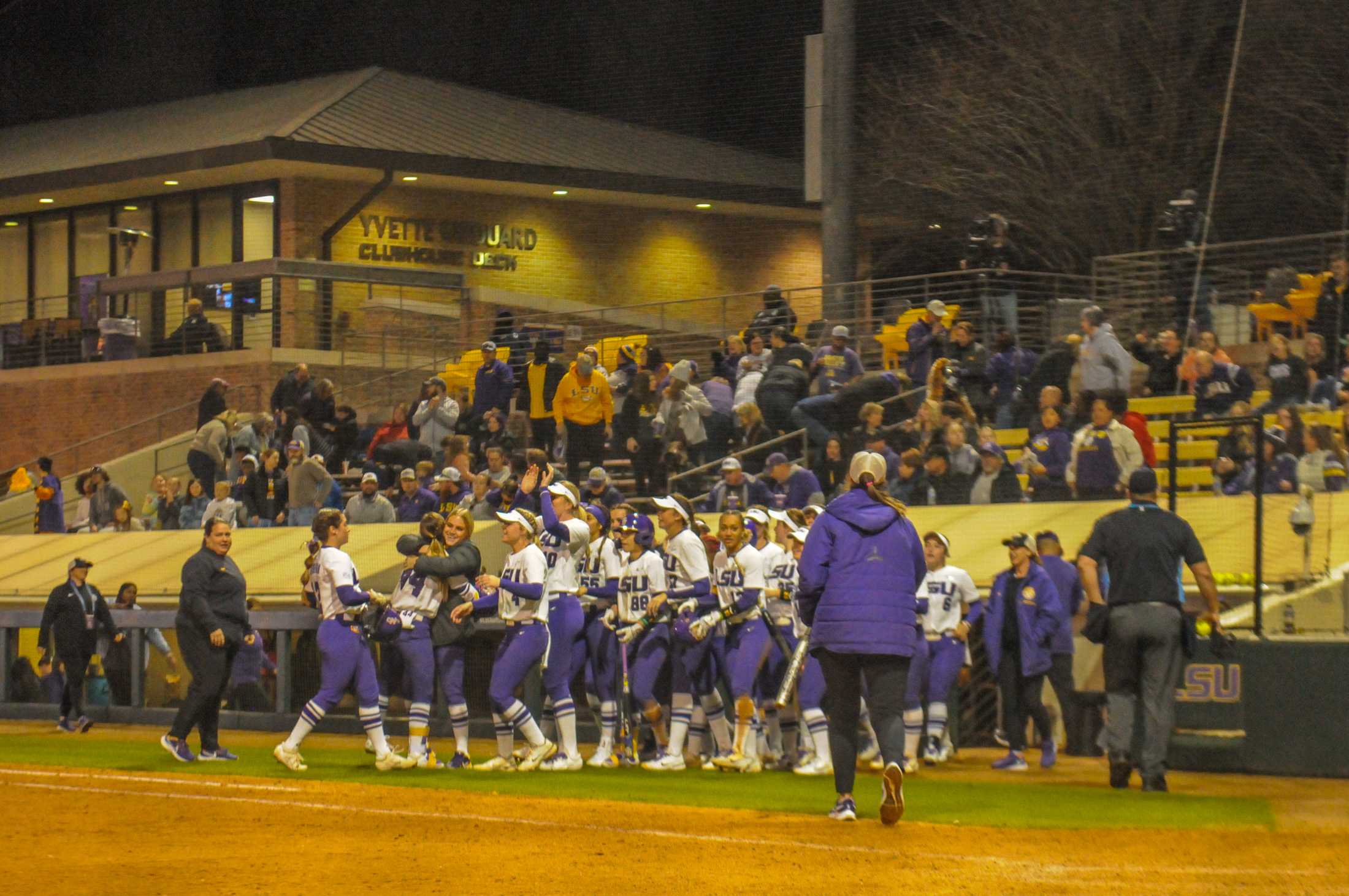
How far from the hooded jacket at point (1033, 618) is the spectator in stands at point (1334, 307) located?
5734 mm

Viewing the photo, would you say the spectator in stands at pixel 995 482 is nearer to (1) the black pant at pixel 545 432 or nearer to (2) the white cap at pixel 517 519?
(2) the white cap at pixel 517 519

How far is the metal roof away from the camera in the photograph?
32.8 meters

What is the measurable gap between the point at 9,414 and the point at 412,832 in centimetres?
2589

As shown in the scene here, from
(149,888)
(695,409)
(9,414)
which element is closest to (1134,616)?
(149,888)

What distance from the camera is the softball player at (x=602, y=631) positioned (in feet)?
44.2

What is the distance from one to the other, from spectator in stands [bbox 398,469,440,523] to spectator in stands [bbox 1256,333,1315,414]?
8.30 meters

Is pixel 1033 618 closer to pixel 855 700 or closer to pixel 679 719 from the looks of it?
pixel 679 719

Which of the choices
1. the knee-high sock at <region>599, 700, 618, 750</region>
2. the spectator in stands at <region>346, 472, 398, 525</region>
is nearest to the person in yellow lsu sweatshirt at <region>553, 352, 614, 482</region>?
the spectator in stands at <region>346, 472, 398, 525</region>

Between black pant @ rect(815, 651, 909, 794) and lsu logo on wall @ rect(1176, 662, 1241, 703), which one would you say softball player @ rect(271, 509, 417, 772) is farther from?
lsu logo on wall @ rect(1176, 662, 1241, 703)

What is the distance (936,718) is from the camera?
1349cm

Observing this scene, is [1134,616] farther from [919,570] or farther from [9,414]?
[9,414]

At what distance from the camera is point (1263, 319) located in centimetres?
1972

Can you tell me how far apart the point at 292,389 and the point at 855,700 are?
52.5 ft

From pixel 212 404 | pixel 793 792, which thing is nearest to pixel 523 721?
pixel 793 792
